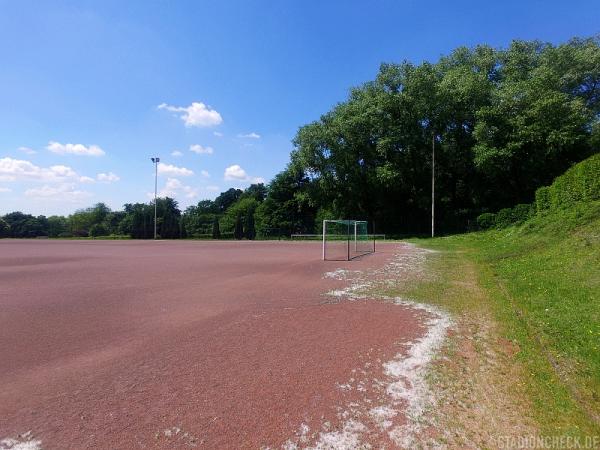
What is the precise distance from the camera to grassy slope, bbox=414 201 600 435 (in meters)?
3.32

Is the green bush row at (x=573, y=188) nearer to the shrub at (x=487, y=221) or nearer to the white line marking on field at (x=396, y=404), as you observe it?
the shrub at (x=487, y=221)

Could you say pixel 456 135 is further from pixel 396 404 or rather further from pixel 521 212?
pixel 396 404

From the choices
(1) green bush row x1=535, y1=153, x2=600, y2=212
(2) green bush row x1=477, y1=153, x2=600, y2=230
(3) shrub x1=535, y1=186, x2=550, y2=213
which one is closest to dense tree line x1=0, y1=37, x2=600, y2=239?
(3) shrub x1=535, y1=186, x2=550, y2=213

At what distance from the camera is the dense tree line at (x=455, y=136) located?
27.0 metres

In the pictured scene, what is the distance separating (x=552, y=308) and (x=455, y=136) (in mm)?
30087

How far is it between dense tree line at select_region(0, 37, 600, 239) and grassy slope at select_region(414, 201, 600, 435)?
1539cm

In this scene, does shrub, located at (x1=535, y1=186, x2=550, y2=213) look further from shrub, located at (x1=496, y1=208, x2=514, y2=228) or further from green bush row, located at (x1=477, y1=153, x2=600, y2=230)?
shrub, located at (x1=496, y1=208, x2=514, y2=228)

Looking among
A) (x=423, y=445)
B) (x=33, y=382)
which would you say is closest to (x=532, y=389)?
(x=423, y=445)

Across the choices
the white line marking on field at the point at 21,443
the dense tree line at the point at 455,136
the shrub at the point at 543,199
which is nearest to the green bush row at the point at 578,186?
the shrub at the point at 543,199

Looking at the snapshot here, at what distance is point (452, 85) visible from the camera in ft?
101

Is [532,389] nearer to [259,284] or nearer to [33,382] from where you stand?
[33,382]

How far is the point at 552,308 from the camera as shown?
Result: 6.19 meters

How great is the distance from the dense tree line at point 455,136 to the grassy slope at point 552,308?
50.5 feet

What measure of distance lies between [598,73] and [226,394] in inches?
1477
